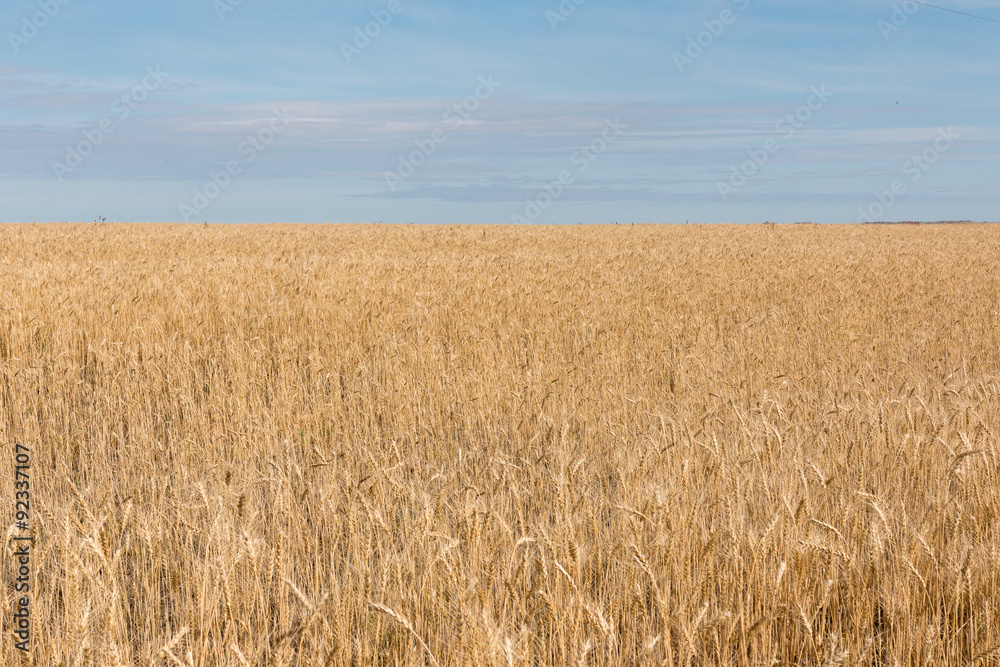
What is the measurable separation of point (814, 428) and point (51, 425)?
186 inches

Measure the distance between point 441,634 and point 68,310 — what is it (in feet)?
20.8

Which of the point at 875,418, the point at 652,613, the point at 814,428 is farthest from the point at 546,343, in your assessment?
the point at 652,613

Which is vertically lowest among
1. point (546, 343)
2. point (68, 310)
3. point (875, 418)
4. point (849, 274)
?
point (875, 418)

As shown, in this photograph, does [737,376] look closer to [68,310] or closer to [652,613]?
[652,613]

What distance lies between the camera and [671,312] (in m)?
8.14

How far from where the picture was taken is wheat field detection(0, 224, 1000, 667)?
2232 millimetres

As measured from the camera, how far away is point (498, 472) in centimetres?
332

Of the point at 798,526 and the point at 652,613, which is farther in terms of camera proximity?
the point at 798,526

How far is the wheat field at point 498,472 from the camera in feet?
7.32

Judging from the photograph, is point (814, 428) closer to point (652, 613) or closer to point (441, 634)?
point (652, 613)

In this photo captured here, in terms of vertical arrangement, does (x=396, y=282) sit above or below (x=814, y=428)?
above

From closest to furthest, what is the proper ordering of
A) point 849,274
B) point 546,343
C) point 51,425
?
point 51,425, point 546,343, point 849,274

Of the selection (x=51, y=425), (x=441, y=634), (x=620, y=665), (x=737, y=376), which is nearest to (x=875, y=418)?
(x=737, y=376)

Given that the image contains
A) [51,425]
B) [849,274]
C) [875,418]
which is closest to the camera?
[875,418]
